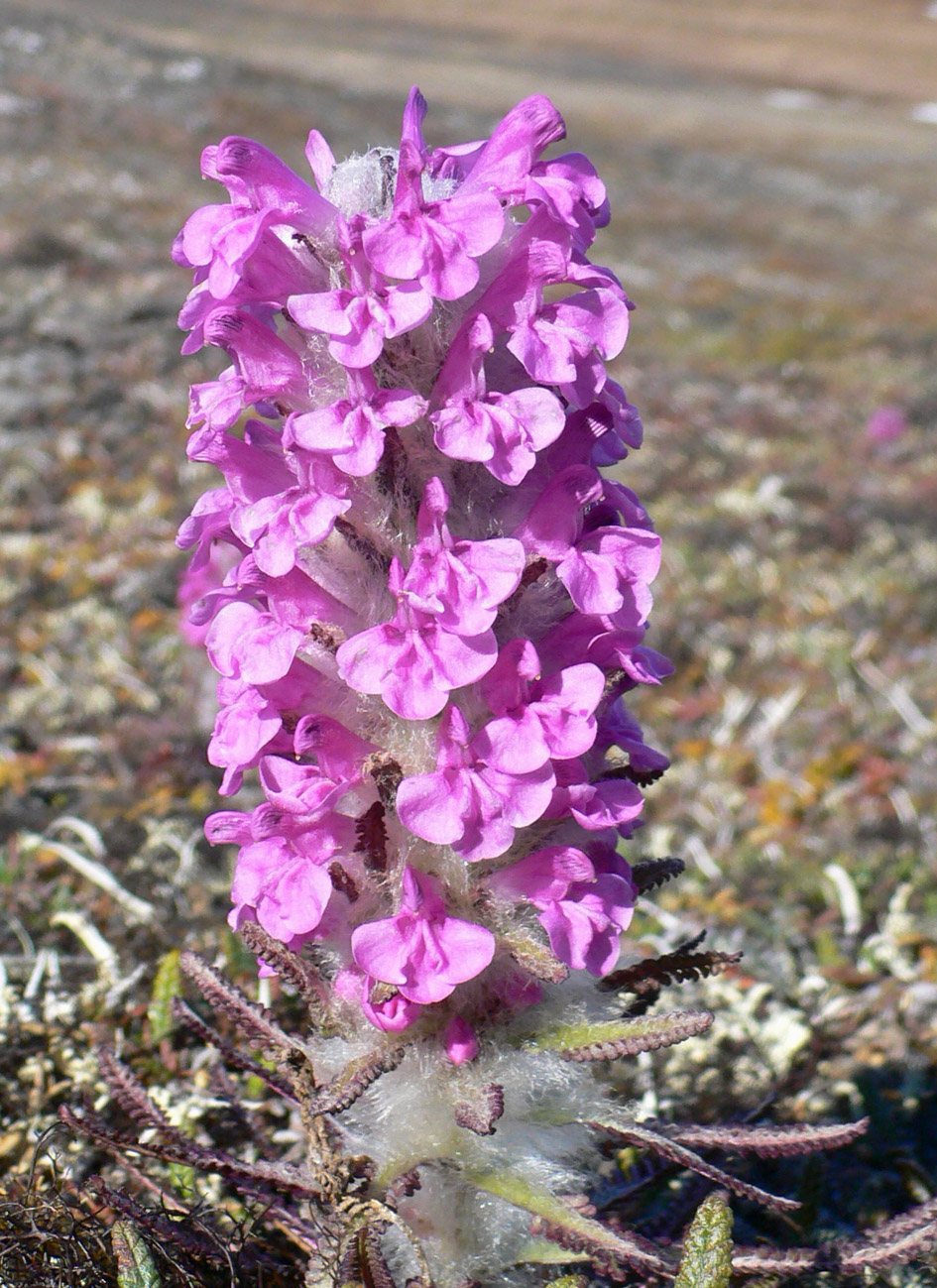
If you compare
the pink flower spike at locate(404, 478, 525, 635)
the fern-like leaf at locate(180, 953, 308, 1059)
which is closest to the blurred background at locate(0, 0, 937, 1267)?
the fern-like leaf at locate(180, 953, 308, 1059)

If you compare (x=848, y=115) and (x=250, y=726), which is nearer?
(x=250, y=726)

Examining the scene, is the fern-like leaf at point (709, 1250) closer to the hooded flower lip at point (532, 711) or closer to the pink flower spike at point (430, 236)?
the hooded flower lip at point (532, 711)

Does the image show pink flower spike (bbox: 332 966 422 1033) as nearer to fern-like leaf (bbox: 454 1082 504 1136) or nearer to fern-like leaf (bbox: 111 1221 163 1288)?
fern-like leaf (bbox: 454 1082 504 1136)

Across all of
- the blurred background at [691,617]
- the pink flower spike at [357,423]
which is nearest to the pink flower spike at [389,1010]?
the pink flower spike at [357,423]

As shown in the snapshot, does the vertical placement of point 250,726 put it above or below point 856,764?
above

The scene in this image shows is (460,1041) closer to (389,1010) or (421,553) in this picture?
(389,1010)

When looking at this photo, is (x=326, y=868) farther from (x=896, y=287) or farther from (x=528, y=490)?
(x=896, y=287)

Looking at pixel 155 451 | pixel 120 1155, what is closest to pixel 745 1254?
pixel 120 1155
